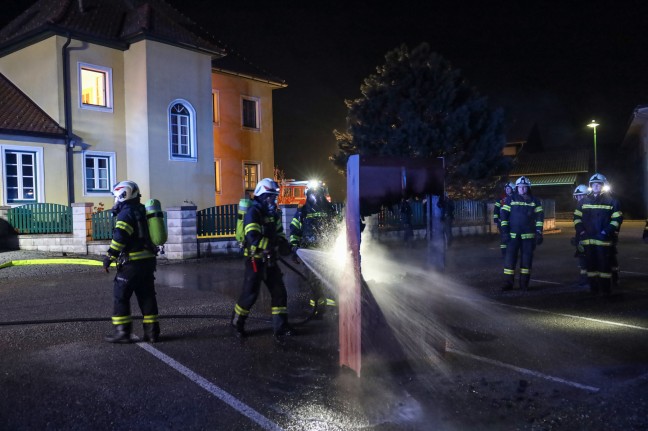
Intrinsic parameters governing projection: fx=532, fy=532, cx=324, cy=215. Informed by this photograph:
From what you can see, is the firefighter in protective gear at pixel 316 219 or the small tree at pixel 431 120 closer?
the firefighter in protective gear at pixel 316 219

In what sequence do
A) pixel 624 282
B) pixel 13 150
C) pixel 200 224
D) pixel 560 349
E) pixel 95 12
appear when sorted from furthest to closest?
pixel 95 12 < pixel 13 150 < pixel 200 224 < pixel 624 282 < pixel 560 349

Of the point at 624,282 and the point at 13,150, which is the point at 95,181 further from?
the point at 624,282

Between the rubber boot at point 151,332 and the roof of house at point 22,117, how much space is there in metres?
14.4

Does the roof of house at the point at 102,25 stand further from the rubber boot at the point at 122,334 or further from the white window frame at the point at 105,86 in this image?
the rubber boot at the point at 122,334

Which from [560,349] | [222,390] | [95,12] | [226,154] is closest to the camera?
[222,390]

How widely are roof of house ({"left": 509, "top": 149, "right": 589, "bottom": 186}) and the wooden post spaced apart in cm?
4229

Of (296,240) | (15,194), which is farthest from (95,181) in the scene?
(296,240)

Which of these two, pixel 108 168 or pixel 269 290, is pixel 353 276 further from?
pixel 108 168

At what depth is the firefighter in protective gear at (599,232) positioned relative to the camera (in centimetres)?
839

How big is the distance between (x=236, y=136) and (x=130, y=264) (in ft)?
62.8

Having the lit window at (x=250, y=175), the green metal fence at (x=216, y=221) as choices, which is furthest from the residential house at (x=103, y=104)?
the green metal fence at (x=216, y=221)

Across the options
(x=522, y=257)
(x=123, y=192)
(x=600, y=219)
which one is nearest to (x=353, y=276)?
(x=123, y=192)

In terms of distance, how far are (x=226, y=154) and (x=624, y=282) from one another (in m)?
17.9

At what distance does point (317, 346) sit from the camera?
5.79 m
